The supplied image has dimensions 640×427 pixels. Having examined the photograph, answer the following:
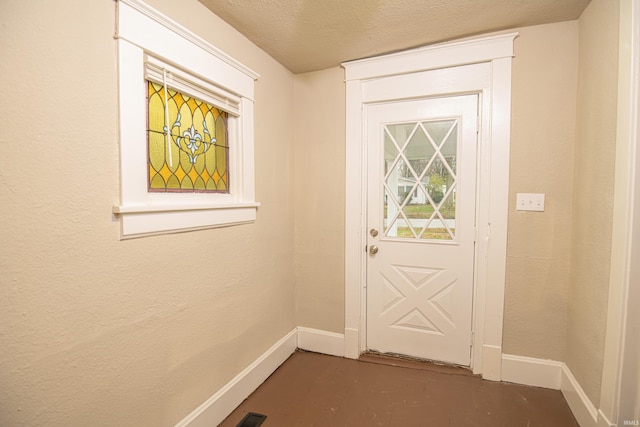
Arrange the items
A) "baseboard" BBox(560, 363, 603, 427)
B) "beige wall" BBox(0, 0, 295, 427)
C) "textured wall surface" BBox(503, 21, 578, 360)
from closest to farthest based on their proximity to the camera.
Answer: "beige wall" BBox(0, 0, 295, 427)
"baseboard" BBox(560, 363, 603, 427)
"textured wall surface" BBox(503, 21, 578, 360)

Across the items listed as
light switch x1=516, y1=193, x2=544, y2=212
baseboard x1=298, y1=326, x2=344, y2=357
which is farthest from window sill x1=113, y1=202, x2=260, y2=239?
light switch x1=516, y1=193, x2=544, y2=212

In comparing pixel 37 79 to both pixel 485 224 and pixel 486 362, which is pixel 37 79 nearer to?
pixel 485 224

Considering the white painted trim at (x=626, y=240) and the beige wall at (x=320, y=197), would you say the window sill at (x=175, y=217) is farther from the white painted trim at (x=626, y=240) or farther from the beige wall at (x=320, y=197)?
the white painted trim at (x=626, y=240)

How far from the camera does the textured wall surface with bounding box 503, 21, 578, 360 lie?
185 cm

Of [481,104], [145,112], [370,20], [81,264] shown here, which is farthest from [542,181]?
[81,264]

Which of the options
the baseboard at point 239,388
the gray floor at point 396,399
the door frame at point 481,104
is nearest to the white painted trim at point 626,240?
the gray floor at point 396,399

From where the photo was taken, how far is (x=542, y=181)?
1909 millimetres

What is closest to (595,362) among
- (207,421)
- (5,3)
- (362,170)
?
(362,170)

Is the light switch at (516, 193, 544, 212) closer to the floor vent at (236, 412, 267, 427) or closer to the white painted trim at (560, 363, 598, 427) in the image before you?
the white painted trim at (560, 363, 598, 427)

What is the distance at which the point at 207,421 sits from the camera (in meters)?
1.60

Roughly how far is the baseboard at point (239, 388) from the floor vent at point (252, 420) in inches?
4.5

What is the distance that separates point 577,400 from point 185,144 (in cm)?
262

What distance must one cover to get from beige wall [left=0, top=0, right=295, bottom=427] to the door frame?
3.87ft

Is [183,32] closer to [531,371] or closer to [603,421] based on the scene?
[603,421]
